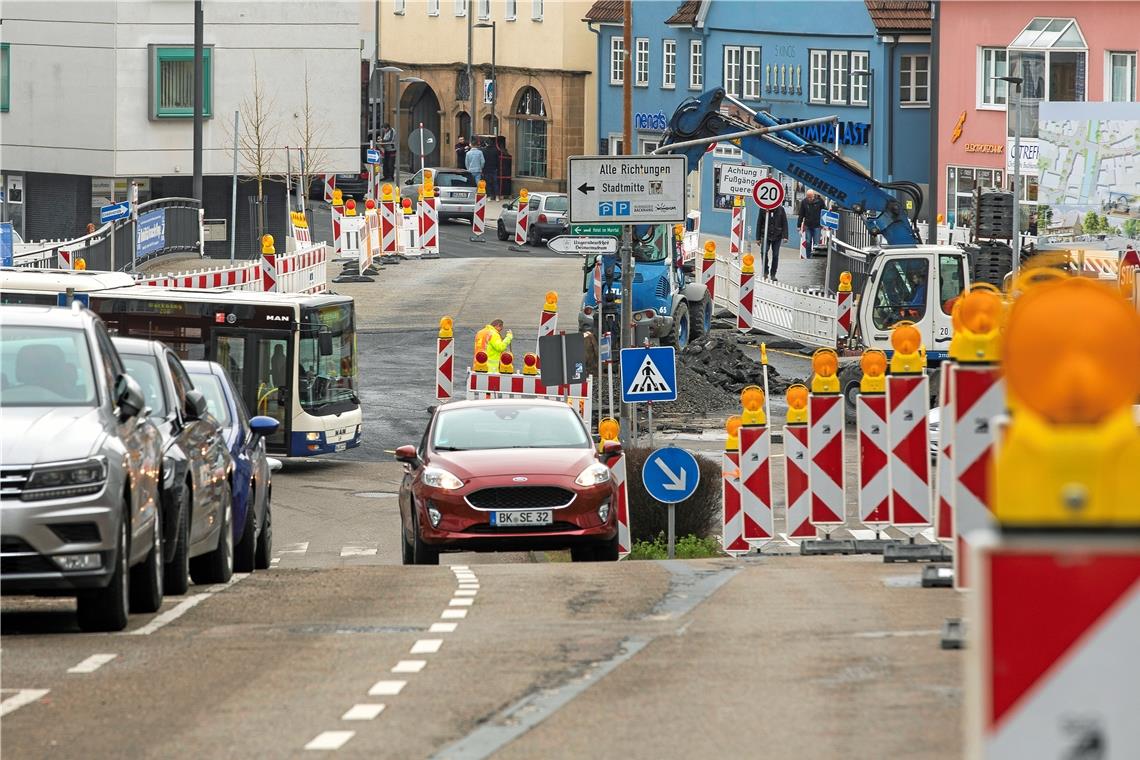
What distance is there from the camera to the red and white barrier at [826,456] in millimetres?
16359

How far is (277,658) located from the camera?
9.55 m

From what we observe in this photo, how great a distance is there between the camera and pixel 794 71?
231 feet

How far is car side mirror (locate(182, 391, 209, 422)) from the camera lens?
13469 millimetres

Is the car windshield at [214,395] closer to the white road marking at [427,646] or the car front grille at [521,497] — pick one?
the car front grille at [521,497]

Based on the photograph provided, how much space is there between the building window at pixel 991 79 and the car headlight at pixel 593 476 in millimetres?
41797

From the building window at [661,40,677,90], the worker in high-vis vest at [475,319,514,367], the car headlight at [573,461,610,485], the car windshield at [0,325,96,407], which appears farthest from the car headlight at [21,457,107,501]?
the building window at [661,40,677,90]

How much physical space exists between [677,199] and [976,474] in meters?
16.7

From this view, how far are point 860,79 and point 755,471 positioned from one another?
164 feet

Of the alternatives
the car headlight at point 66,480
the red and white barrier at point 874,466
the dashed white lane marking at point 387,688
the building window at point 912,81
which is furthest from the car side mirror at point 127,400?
the building window at point 912,81

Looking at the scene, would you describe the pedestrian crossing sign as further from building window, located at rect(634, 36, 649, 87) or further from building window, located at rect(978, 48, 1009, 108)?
building window, located at rect(634, 36, 649, 87)

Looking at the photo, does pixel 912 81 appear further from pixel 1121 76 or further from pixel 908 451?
pixel 908 451

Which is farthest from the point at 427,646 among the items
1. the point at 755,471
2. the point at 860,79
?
the point at 860,79

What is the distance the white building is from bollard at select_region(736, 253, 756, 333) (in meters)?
18.6

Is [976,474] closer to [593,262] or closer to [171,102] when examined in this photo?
[593,262]
